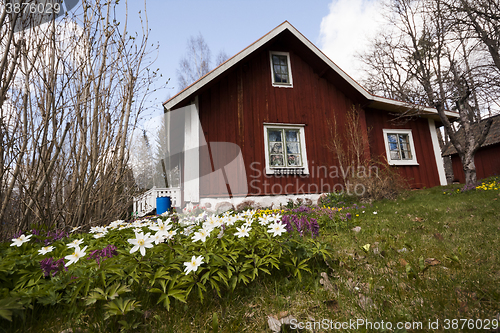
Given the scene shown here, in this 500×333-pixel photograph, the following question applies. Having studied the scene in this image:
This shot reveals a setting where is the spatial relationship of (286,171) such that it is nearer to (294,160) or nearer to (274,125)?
(294,160)

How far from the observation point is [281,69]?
29.6 feet

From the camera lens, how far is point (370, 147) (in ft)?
31.1

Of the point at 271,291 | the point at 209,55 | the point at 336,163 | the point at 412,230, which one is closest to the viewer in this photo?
the point at 271,291

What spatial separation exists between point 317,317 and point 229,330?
533 mm

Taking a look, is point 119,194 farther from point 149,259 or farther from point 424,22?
point 424,22

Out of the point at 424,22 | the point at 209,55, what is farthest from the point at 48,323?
the point at 209,55

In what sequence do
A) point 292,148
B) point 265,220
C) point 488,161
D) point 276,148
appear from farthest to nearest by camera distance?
point 488,161 → point 292,148 → point 276,148 → point 265,220

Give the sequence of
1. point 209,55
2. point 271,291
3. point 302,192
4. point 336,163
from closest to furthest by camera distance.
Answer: point 271,291, point 302,192, point 336,163, point 209,55

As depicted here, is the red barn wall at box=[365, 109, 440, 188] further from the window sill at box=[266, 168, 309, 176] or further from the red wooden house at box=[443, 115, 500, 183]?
the red wooden house at box=[443, 115, 500, 183]

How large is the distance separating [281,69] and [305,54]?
1065 millimetres

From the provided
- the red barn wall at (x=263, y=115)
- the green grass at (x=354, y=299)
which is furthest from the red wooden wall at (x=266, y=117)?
the green grass at (x=354, y=299)

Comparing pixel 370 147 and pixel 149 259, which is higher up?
pixel 370 147

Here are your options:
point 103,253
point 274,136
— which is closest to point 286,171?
point 274,136

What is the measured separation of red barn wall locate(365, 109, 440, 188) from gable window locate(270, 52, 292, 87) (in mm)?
3553
